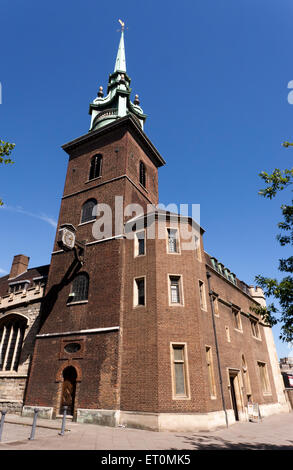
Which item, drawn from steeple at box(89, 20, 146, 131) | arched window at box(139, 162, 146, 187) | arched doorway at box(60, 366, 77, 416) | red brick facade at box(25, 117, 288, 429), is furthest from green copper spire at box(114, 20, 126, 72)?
arched doorway at box(60, 366, 77, 416)

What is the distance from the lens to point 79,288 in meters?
19.5

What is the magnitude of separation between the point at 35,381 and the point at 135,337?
25.2 ft

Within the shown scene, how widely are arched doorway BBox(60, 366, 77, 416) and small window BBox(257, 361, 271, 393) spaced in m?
18.5

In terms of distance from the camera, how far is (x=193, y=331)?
15812 mm

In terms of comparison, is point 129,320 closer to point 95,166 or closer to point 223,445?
point 223,445

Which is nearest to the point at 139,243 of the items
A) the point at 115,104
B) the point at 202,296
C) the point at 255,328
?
the point at 202,296

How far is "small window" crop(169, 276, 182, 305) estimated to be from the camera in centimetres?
1674

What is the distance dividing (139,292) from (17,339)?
11788 mm

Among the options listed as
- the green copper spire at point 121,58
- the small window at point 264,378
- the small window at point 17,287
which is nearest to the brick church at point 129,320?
the small window at point 264,378

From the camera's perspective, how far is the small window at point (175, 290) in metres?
16.7

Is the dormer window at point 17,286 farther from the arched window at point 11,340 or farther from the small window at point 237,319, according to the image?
the small window at point 237,319

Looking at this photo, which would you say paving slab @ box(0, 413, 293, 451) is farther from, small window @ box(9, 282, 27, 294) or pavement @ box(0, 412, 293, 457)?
small window @ box(9, 282, 27, 294)
